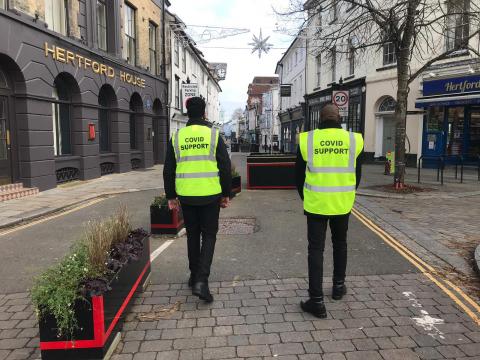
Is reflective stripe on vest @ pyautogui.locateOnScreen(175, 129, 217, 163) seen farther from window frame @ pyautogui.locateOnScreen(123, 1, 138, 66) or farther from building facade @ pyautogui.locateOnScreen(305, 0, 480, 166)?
window frame @ pyautogui.locateOnScreen(123, 1, 138, 66)

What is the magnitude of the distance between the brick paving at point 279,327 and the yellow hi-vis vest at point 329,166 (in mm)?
1033

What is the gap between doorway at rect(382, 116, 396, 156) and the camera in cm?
2242

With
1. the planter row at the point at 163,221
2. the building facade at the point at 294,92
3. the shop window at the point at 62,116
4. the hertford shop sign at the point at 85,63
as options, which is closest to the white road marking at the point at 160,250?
the planter row at the point at 163,221

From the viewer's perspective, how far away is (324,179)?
3.95 metres

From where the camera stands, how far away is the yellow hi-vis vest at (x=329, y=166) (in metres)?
3.94

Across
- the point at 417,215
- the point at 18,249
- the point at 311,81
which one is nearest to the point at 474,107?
the point at 417,215

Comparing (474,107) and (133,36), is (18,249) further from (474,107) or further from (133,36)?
(474,107)

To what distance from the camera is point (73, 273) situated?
320cm

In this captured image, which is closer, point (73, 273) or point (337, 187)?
point (73, 273)

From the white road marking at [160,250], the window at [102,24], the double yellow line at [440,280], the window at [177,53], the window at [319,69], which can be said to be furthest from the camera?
the window at [319,69]

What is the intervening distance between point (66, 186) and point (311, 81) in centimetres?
2299

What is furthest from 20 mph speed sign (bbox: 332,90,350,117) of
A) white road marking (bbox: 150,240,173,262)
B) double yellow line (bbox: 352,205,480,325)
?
white road marking (bbox: 150,240,173,262)

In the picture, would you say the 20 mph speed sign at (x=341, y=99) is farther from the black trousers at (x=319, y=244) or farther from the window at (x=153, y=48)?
the window at (x=153, y=48)

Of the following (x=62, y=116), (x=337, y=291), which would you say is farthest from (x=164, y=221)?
(x=62, y=116)
